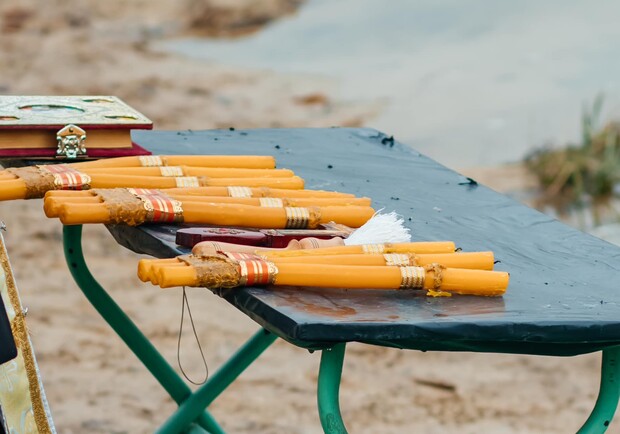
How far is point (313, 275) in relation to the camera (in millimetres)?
1602

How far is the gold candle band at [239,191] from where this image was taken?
199 cm

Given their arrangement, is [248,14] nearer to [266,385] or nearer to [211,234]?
[266,385]

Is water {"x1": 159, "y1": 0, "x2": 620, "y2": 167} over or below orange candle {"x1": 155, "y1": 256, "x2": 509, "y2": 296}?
below

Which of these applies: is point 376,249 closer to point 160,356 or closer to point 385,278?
point 385,278

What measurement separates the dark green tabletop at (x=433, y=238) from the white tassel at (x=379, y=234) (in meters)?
0.14

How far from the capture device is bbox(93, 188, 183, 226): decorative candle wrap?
5.88 feet

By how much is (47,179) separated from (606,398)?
87cm

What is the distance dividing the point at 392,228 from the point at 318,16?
610 cm

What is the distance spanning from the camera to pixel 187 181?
2.05 m

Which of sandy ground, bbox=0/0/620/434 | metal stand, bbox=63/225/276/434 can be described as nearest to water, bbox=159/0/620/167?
sandy ground, bbox=0/0/620/434

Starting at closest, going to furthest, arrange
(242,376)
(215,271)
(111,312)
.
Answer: (215,271), (111,312), (242,376)

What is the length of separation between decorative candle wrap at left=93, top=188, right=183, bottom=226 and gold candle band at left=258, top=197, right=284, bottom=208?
14 centimetres

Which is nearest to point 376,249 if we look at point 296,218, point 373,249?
point 373,249

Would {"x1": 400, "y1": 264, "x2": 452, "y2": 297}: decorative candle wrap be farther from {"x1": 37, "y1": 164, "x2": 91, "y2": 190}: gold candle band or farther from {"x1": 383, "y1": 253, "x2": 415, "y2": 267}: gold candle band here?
{"x1": 37, "y1": 164, "x2": 91, "y2": 190}: gold candle band
